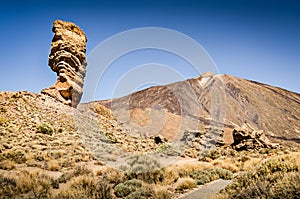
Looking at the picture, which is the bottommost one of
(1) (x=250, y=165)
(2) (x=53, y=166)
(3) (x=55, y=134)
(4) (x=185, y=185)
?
(4) (x=185, y=185)

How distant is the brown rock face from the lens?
28434mm

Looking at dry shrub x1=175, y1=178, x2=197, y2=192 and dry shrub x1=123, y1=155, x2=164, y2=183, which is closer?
dry shrub x1=175, y1=178, x2=197, y2=192

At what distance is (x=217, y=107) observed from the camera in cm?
8056

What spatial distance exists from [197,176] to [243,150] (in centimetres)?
1137

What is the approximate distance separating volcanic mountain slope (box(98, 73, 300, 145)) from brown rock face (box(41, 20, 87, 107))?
21224 millimetres

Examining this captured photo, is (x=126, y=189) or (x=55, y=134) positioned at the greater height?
(x=55, y=134)

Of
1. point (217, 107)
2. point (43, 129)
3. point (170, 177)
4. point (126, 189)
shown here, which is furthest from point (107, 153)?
point (217, 107)

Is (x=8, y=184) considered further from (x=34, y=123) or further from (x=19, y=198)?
(x=34, y=123)

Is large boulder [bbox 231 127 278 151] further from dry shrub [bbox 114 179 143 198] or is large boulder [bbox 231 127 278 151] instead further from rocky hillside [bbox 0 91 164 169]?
dry shrub [bbox 114 179 143 198]

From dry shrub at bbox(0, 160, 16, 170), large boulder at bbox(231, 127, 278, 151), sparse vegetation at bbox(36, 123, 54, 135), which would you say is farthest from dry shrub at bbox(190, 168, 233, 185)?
sparse vegetation at bbox(36, 123, 54, 135)

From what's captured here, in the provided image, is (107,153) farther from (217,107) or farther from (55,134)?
(217,107)

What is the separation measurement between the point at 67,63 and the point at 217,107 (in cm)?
6137

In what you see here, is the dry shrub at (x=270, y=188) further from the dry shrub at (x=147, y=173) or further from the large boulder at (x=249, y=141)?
the large boulder at (x=249, y=141)

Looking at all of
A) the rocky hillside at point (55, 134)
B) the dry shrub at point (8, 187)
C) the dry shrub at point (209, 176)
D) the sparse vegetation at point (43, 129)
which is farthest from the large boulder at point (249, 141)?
the dry shrub at point (8, 187)
